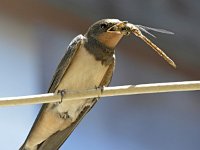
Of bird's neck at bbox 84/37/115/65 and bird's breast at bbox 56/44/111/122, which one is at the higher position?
bird's neck at bbox 84/37/115/65

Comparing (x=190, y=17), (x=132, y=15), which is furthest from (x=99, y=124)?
(x=190, y=17)

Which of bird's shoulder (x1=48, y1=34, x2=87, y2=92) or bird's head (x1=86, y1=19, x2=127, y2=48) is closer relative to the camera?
bird's head (x1=86, y1=19, x2=127, y2=48)

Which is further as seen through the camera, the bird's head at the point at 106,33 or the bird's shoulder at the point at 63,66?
the bird's shoulder at the point at 63,66

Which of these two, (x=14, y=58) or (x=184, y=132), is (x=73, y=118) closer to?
(x=14, y=58)

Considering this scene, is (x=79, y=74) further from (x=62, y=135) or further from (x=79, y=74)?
(x=62, y=135)

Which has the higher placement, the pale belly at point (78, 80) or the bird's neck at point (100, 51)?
the bird's neck at point (100, 51)

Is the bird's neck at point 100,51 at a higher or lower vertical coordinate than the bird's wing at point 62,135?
higher

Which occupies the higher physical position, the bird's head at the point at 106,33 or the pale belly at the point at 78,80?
the bird's head at the point at 106,33

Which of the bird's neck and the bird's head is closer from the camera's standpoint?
the bird's head
